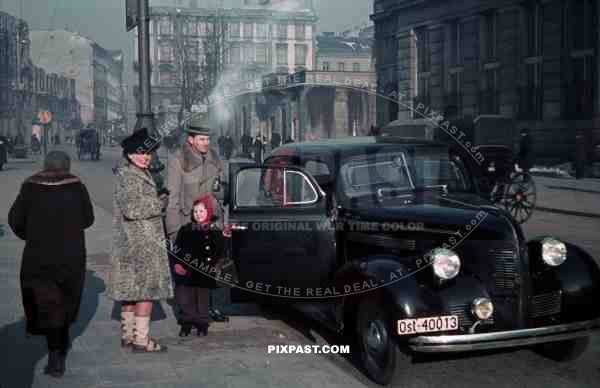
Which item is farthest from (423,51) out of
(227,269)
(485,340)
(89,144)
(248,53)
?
(248,53)

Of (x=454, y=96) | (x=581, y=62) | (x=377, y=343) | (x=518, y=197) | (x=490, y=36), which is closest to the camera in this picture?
(x=377, y=343)

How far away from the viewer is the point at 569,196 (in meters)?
20.1

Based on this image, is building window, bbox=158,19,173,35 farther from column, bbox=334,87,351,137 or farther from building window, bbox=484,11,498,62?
Answer: building window, bbox=484,11,498,62

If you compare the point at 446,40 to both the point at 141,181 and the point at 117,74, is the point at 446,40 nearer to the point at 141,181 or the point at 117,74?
the point at 141,181

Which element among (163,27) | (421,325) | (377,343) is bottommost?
(377,343)

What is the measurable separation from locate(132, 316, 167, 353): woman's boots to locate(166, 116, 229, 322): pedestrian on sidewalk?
1090 mm

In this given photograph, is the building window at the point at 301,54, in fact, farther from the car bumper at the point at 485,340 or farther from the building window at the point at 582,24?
the car bumper at the point at 485,340

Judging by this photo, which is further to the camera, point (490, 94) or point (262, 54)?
point (262, 54)

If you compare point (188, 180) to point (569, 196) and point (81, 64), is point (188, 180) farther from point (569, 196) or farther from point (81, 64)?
point (81, 64)

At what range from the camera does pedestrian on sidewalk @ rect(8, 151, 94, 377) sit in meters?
5.70

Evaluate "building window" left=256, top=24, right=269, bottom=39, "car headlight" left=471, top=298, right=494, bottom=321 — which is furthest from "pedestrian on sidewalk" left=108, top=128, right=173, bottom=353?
"building window" left=256, top=24, right=269, bottom=39

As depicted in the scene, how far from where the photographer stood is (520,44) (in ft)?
107

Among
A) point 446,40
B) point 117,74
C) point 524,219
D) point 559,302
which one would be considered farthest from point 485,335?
point 117,74

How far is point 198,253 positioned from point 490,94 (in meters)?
30.1
